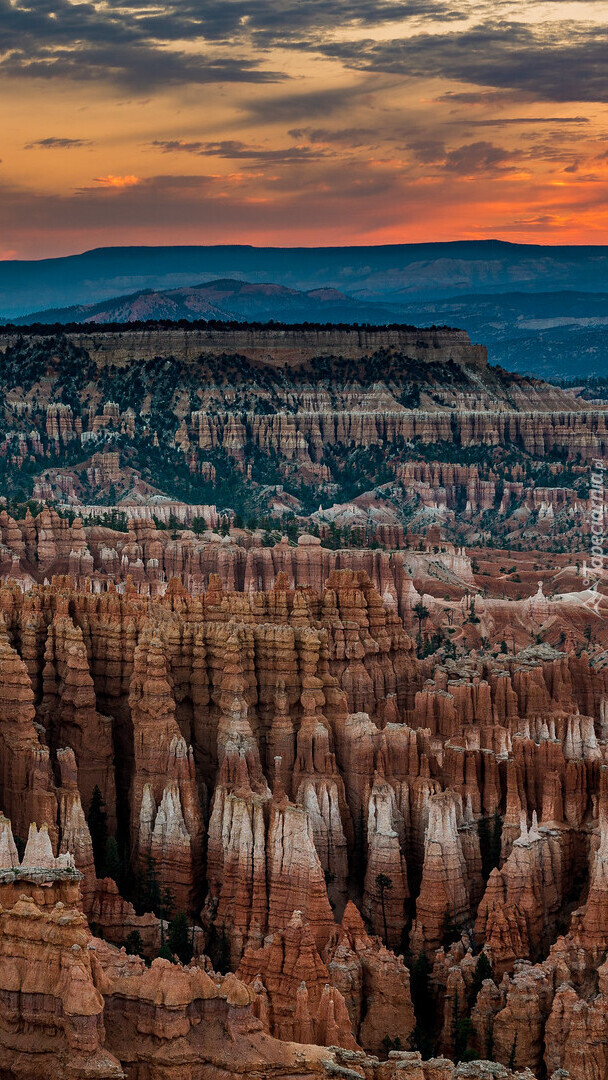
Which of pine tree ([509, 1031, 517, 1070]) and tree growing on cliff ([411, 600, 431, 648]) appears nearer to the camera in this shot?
pine tree ([509, 1031, 517, 1070])

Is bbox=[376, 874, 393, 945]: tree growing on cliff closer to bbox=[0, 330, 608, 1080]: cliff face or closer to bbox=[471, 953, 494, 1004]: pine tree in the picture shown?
bbox=[0, 330, 608, 1080]: cliff face

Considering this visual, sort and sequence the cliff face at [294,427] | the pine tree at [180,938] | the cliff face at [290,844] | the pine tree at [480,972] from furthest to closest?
the cliff face at [294,427] < the pine tree at [180,938] < the pine tree at [480,972] < the cliff face at [290,844]

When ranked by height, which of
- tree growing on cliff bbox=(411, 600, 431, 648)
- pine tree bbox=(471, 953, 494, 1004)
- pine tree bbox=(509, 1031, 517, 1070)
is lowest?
tree growing on cliff bbox=(411, 600, 431, 648)

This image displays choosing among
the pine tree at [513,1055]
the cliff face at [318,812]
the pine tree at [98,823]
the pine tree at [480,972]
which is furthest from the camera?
the pine tree at [98,823]

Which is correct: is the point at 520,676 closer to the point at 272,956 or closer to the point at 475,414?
the point at 272,956

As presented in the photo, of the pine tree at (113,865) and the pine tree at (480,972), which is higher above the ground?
the pine tree at (113,865)

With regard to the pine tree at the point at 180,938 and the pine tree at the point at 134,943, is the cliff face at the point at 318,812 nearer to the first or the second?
the pine tree at the point at 134,943

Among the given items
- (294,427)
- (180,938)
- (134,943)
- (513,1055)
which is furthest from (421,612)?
(294,427)

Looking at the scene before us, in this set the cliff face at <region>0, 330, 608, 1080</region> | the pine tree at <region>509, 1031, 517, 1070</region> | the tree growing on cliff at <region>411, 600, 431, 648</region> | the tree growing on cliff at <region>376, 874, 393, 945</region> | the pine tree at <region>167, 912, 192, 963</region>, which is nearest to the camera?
the cliff face at <region>0, 330, 608, 1080</region>

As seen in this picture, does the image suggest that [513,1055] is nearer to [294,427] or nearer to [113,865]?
[113,865]

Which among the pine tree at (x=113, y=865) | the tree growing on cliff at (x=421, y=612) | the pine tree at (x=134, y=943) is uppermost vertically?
the pine tree at (x=113, y=865)

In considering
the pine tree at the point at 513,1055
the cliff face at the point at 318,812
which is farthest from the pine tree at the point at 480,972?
the pine tree at the point at 513,1055

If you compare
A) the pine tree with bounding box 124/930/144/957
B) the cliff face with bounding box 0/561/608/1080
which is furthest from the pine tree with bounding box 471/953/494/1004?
the pine tree with bounding box 124/930/144/957
